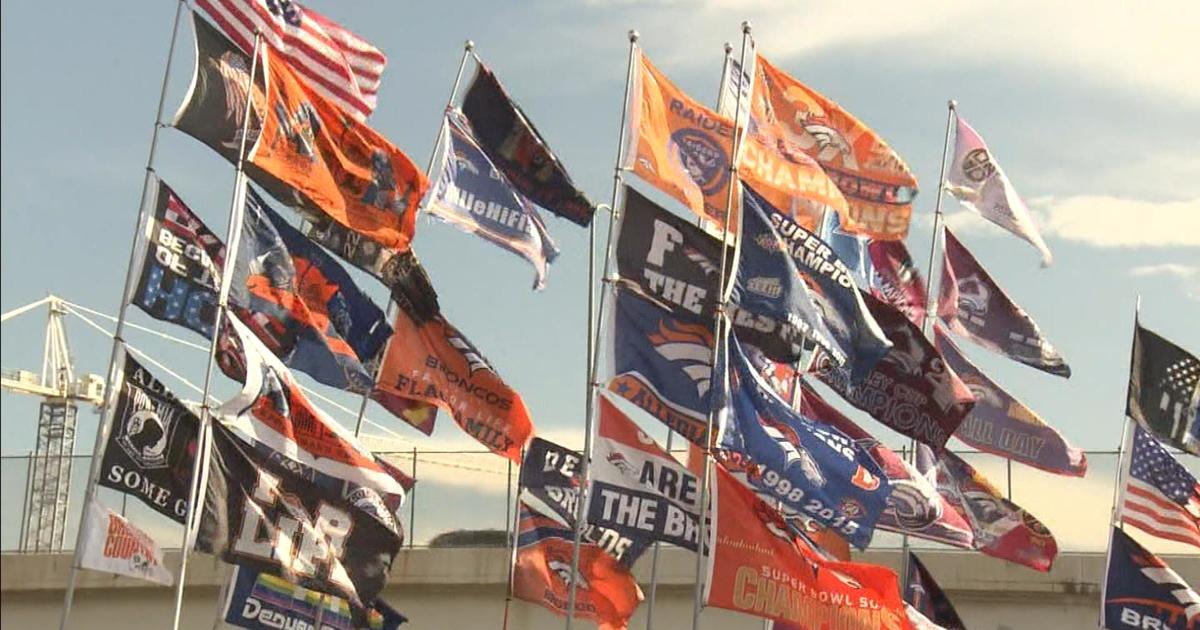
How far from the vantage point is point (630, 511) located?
22.6 metres

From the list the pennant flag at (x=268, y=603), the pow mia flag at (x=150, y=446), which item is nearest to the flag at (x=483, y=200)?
the pennant flag at (x=268, y=603)

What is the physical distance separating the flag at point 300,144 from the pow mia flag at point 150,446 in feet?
7.47

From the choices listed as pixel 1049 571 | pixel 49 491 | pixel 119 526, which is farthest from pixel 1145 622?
pixel 49 491

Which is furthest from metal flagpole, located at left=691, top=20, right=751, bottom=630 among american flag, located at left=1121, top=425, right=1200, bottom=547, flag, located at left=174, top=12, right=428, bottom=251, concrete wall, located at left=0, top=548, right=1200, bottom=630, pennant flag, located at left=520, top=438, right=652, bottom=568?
american flag, located at left=1121, top=425, right=1200, bottom=547

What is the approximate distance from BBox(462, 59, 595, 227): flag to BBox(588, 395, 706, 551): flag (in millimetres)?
2351

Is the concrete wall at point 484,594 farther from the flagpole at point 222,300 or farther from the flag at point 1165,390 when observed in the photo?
the flagpole at point 222,300

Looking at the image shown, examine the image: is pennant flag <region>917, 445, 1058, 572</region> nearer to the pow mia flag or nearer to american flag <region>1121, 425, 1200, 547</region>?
american flag <region>1121, 425, 1200, 547</region>

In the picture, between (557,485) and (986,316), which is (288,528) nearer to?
(557,485)

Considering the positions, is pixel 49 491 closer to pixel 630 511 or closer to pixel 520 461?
pixel 520 461

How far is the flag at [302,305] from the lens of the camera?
21.7 m

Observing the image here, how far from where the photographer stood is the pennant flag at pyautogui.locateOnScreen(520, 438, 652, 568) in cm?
2462

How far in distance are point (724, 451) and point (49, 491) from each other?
37.4 feet

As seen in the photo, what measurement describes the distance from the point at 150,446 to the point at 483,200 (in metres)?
5.50

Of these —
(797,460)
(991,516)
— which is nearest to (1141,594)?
(991,516)
